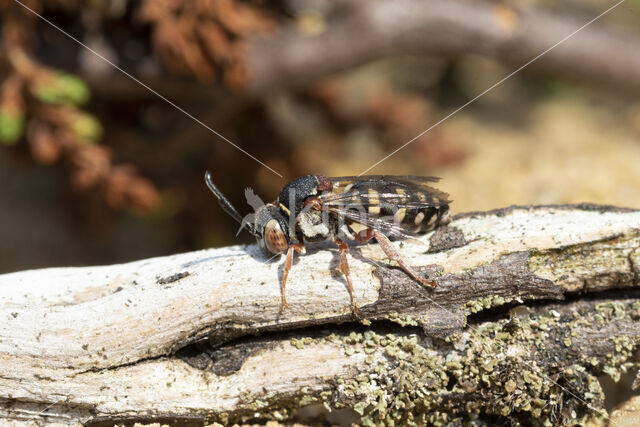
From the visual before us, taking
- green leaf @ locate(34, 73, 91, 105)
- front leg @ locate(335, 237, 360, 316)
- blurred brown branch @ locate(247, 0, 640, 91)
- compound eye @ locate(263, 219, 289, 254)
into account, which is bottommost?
front leg @ locate(335, 237, 360, 316)

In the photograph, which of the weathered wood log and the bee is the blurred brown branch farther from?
the weathered wood log

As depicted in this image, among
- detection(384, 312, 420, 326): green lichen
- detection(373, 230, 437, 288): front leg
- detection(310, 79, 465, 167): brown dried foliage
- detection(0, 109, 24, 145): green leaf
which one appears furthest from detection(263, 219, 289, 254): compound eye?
detection(310, 79, 465, 167): brown dried foliage

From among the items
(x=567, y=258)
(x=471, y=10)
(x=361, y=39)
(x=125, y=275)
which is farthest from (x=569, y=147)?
(x=125, y=275)

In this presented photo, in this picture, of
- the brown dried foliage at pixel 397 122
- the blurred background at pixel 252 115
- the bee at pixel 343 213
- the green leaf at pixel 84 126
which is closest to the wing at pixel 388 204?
the bee at pixel 343 213

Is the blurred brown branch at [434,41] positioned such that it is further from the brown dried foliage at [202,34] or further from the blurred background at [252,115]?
the brown dried foliage at [202,34]

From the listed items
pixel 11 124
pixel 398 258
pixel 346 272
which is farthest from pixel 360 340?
pixel 11 124

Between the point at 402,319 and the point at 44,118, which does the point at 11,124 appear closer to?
the point at 44,118
